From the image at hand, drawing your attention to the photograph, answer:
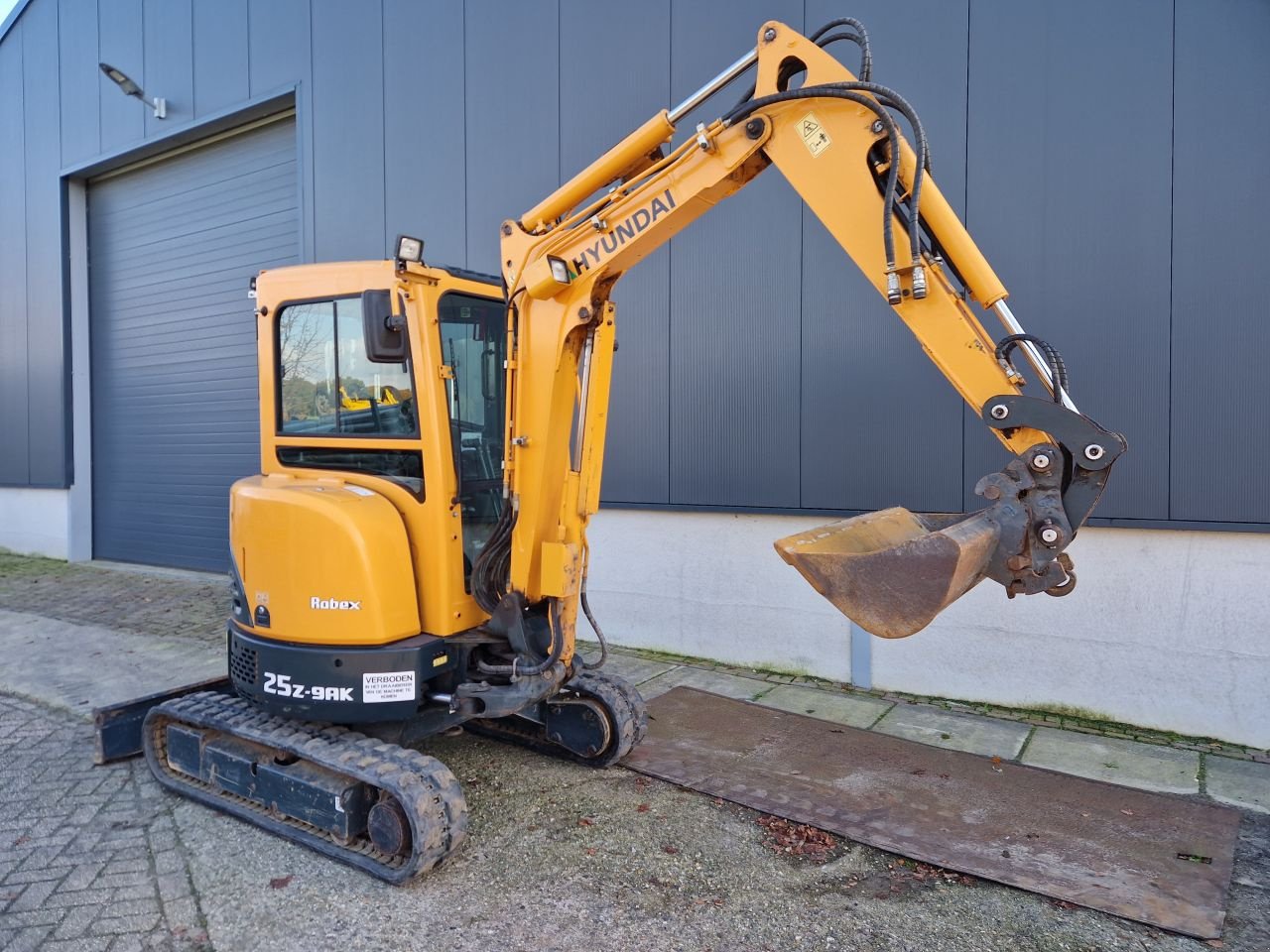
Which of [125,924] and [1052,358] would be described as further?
[125,924]

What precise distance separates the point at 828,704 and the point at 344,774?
356 centimetres

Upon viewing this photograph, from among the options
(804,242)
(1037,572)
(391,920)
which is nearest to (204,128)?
(804,242)

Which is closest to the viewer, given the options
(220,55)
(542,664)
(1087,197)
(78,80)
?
(542,664)

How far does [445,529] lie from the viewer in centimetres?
408

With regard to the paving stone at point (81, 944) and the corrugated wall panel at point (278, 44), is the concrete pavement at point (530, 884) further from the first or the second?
the corrugated wall panel at point (278, 44)

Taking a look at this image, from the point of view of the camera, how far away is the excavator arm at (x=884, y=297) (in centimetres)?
286

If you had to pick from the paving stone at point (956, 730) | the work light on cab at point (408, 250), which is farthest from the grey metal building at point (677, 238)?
the work light on cab at point (408, 250)

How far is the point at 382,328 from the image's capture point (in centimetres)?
393

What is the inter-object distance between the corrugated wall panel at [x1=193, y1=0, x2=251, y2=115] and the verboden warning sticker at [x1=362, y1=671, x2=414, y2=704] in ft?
30.2

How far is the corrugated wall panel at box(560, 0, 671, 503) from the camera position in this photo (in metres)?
7.43

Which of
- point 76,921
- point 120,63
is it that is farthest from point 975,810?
point 120,63

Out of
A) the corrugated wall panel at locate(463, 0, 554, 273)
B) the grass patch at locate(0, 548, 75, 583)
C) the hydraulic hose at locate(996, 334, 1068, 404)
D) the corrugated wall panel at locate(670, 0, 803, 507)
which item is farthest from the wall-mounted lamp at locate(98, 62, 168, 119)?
the hydraulic hose at locate(996, 334, 1068, 404)

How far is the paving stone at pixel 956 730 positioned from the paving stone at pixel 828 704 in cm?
12

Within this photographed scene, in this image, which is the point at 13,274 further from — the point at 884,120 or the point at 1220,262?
the point at 1220,262
